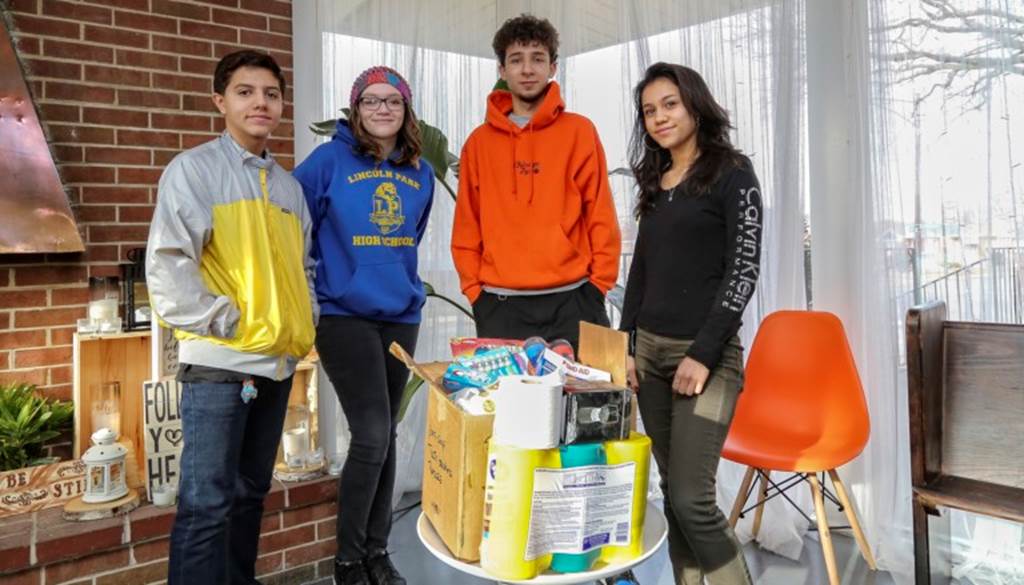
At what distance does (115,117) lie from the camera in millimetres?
2121

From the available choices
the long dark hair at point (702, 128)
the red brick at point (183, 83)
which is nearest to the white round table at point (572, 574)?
the long dark hair at point (702, 128)

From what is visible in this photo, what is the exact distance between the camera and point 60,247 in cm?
198

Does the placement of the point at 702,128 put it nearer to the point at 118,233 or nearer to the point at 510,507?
the point at 510,507

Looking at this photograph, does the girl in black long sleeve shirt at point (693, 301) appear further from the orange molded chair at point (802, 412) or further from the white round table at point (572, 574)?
the orange molded chair at point (802, 412)

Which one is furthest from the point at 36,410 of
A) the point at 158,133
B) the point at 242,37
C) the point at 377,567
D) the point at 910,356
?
the point at 910,356

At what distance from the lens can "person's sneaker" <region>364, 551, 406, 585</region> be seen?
1676mm

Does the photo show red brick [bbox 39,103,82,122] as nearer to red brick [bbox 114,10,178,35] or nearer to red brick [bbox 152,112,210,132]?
red brick [bbox 152,112,210,132]

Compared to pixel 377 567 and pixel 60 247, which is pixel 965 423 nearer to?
pixel 377 567

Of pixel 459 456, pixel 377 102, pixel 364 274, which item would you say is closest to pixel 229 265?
pixel 364 274

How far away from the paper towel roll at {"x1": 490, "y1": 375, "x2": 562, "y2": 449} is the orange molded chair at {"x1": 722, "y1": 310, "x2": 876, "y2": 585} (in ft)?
4.60

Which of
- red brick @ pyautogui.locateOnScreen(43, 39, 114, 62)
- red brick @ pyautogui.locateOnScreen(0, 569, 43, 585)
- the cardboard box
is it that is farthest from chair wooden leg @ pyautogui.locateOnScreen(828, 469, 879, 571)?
red brick @ pyautogui.locateOnScreen(43, 39, 114, 62)

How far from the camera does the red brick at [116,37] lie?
6.84 feet

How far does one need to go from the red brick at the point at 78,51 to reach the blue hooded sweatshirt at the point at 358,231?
1.02 m

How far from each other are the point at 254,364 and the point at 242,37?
155 cm
